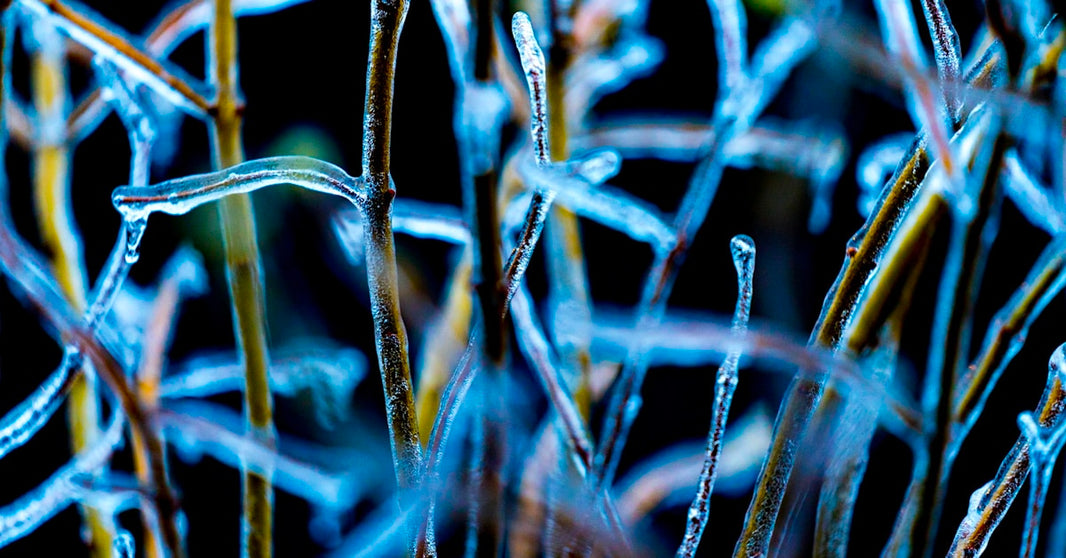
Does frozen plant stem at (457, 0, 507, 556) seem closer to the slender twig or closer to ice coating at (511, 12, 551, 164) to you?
ice coating at (511, 12, 551, 164)

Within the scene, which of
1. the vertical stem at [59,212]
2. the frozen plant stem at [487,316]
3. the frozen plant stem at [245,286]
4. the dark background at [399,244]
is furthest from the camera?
the dark background at [399,244]

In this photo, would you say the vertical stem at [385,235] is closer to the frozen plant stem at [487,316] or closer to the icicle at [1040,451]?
the frozen plant stem at [487,316]

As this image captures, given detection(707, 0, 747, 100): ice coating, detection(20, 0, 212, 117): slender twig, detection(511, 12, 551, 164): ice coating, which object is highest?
detection(707, 0, 747, 100): ice coating

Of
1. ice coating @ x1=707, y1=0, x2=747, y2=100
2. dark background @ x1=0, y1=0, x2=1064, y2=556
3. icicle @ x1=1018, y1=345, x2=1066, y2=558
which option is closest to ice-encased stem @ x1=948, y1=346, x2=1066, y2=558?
icicle @ x1=1018, y1=345, x2=1066, y2=558

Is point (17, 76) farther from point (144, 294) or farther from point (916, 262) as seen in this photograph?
point (916, 262)

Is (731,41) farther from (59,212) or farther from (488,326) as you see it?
(59,212)

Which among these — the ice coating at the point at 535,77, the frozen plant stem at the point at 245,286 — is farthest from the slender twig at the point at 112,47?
the ice coating at the point at 535,77

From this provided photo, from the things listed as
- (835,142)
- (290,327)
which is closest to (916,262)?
(835,142)
